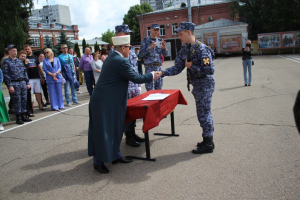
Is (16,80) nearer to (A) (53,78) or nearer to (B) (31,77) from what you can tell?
(A) (53,78)

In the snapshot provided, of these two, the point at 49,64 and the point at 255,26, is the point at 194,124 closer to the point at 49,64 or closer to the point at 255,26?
the point at 49,64

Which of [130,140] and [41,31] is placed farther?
[41,31]

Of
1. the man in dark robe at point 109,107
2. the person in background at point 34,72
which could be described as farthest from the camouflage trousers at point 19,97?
the man in dark robe at point 109,107

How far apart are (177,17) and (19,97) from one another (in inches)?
1559

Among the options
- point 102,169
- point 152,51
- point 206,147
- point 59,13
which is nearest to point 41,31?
A: point 59,13

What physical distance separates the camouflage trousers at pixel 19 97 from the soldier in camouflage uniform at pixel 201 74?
513 centimetres

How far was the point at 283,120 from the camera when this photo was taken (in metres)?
5.40

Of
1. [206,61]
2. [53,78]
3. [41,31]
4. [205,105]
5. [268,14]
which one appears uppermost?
[41,31]

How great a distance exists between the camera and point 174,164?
3.81m

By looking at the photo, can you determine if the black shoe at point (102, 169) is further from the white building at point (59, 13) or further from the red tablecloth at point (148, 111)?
the white building at point (59, 13)

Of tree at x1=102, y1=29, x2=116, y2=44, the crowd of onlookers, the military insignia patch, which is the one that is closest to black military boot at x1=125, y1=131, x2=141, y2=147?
the military insignia patch

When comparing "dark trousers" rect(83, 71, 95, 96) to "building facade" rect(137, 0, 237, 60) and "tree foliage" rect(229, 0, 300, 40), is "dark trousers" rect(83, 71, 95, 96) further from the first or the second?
"building facade" rect(137, 0, 237, 60)

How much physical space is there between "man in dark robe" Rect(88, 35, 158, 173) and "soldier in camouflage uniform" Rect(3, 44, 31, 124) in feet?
14.4

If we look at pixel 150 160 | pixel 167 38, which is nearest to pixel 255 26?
pixel 167 38
